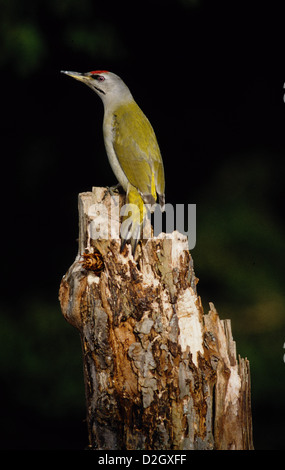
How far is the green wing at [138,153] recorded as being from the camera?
2893 millimetres

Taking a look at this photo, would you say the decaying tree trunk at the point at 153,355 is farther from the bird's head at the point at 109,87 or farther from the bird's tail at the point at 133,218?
the bird's head at the point at 109,87

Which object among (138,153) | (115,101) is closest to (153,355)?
(138,153)

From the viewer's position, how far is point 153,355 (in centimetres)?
235

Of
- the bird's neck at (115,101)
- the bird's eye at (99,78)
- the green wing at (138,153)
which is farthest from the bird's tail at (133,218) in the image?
the bird's eye at (99,78)

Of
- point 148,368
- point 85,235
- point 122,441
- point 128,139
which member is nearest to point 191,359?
point 148,368

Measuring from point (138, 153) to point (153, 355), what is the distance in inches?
40.5

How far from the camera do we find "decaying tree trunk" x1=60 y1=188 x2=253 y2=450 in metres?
2.33

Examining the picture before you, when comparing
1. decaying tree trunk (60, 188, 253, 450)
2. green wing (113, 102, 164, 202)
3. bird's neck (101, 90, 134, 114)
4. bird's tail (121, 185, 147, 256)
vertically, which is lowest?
decaying tree trunk (60, 188, 253, 450)

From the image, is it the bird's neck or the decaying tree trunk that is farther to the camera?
the bird's neck

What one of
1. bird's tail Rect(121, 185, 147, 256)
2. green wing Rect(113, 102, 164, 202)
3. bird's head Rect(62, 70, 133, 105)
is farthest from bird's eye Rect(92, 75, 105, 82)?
bird's tail Rect(121, 185, 147, 256)

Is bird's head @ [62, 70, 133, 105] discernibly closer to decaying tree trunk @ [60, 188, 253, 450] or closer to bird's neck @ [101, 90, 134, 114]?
bird's neck @ [101, 90, 134, 114]

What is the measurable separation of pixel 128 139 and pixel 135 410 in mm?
1274

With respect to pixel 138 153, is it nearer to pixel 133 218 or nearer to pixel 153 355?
pixel 133 218

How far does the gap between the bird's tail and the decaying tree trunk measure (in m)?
Result: 0.04
